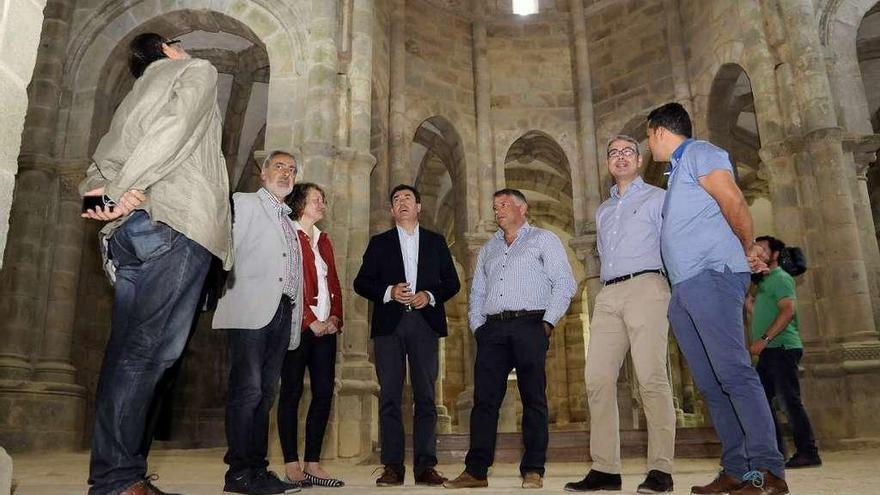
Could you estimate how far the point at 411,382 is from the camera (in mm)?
3939

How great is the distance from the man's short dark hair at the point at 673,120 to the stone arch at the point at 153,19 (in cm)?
528

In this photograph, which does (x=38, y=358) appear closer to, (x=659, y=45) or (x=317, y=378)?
(x=317, y=378)

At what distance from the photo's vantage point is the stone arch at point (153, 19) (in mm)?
7844

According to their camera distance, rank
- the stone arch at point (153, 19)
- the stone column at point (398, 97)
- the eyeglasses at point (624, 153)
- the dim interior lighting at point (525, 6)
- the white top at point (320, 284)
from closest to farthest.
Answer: the eyeglasses at point (624, 153)
the white top at point (320, 284)
the stone arch at point (153, 19)
the stone column at point (398, 97)
the dim interior lighting at point (525, 6)

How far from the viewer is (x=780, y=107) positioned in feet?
27.7

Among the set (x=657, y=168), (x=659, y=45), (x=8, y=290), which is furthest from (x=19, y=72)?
(x=657, y=168)

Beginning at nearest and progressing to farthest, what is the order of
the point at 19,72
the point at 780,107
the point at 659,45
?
the point at 19,72 → the point at 780,107 → the point at 659,45

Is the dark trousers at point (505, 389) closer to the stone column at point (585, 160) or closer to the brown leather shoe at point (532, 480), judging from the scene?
the brown leather shoe at point (532, 480)

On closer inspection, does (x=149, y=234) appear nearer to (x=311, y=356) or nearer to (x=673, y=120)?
(x=311, y=356)

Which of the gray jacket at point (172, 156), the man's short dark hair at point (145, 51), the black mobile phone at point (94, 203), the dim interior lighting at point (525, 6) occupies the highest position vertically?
the dim interior lighting at point (525, 6)

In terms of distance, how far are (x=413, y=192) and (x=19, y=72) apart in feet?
7.66

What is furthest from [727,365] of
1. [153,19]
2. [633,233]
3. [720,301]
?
[153,19]

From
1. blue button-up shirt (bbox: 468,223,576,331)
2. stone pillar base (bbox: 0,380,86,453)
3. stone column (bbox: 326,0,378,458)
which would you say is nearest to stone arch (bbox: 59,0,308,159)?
Answer: stone column (bbox: 326,0,378,458)

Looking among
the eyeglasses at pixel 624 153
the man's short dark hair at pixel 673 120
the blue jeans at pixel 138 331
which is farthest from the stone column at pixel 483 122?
the blue jeans at pixel 138 331
